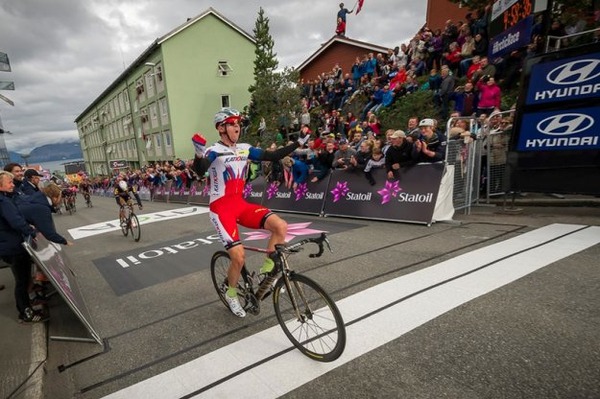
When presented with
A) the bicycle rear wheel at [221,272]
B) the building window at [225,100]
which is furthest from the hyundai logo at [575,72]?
the building window at [225,100]

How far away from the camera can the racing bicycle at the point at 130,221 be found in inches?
344

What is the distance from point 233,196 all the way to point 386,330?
215 cm

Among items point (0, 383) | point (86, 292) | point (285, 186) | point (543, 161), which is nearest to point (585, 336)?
point (543, 161)

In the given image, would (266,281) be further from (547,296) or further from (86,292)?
(86,292)

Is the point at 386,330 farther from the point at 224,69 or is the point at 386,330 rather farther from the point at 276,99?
the point at 224,69

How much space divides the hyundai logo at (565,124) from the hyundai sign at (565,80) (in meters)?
0.34

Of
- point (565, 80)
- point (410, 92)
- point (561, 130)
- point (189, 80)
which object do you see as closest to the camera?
point (565, 80)

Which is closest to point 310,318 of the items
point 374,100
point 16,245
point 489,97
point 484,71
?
point 16,245

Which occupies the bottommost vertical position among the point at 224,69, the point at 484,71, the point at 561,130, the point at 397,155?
the point at 397,155

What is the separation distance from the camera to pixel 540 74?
6.32 meters

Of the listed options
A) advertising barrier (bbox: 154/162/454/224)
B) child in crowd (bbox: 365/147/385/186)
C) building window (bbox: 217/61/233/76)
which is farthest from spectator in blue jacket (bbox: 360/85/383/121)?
building window (bbox: 217/61/233/76)

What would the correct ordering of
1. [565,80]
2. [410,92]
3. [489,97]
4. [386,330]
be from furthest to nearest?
[410,92] < [489,97] < [565,80] < [386,330]

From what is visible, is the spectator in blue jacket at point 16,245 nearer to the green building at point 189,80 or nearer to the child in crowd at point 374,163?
the child in crowd at point 374,163

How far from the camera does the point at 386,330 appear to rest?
3160mm
